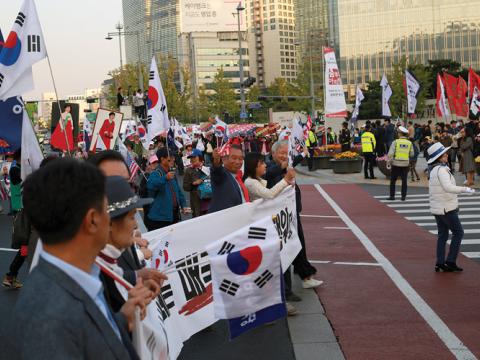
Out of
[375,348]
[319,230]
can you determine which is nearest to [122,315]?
[375,348]

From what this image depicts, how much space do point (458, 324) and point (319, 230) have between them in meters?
6.96

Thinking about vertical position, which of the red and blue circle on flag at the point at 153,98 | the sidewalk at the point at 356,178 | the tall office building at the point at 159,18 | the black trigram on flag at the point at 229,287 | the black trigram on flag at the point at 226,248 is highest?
the tall office building at the point at 159,18

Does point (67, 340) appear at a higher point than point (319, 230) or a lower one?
higher

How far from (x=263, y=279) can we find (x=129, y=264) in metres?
1.51

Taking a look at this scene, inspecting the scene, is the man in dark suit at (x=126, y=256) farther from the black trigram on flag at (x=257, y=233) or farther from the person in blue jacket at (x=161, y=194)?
the person in blue jacket at (x=161, y=194)

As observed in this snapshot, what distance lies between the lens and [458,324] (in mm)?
6738

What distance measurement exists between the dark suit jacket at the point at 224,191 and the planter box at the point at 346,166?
67.6 feet

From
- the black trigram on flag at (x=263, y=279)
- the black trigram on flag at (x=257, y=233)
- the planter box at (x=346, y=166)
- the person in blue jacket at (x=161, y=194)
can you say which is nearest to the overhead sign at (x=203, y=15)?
the planter box at (x=346, y=166)

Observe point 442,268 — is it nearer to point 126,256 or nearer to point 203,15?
point 126,256

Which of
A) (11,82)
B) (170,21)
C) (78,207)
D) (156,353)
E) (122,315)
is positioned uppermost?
(170,21)

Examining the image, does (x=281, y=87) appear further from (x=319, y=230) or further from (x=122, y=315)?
(x=122, y=315)

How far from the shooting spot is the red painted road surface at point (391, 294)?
6191 mm

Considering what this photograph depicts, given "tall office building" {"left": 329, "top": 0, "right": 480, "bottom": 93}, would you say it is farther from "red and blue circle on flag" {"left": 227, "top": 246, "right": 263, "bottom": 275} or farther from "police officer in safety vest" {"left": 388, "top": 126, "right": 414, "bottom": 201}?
"red and blue circle on flag" {"left": 227, "top": 246, "right": 263, "bottom": 275}

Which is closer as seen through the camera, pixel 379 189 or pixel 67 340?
pixel 67 340
